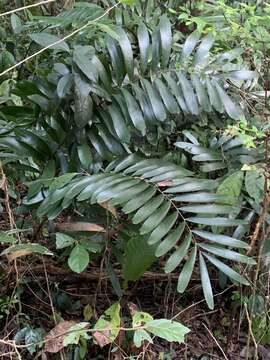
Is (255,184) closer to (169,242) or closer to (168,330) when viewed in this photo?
(169,242)

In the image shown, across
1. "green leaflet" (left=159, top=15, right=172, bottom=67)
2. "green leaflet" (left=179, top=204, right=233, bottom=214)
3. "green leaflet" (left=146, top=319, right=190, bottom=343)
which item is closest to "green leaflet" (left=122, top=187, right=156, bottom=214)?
"green leaflet" (left=179, top=204, right=233, bottom=214)

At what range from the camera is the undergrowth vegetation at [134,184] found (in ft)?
4.99

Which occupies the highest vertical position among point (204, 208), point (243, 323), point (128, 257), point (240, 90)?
point (240, 90)

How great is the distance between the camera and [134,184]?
158 centimetres

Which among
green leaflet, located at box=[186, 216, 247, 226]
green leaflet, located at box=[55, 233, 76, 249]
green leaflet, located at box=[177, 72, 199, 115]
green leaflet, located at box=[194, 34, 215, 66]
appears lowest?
green leaflet, located at box=[186, 216, 247, 226]

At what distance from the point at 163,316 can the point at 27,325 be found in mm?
543

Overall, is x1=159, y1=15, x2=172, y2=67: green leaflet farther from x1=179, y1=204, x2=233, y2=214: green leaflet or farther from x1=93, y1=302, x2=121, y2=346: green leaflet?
x1=93, y1=302, x2=121, y2=346: green leaflet

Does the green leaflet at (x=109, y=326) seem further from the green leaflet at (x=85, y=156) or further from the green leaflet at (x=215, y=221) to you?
the green leaflet at (x=85, y=156)

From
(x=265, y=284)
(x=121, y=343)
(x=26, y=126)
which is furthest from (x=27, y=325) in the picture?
(x=265, y=284)

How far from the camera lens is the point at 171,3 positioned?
2594 millimetres

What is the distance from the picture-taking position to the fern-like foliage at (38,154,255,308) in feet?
Answer: 4.77

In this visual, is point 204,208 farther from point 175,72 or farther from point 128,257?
point 175,72

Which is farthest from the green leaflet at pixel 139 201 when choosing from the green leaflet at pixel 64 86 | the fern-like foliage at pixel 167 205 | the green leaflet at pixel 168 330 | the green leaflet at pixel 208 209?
the green leaflet at pixel 64 86

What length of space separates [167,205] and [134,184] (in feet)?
0.41
